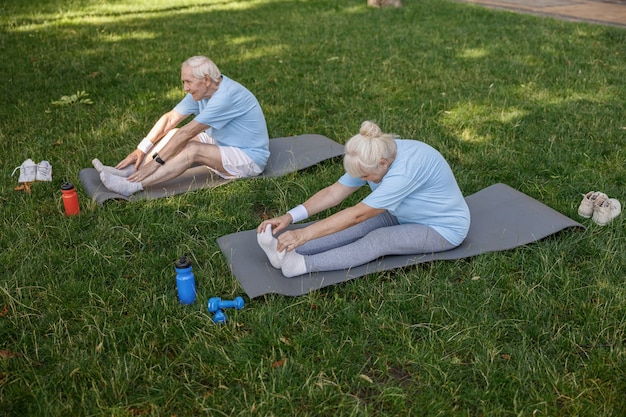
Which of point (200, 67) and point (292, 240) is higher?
point (200, 67)

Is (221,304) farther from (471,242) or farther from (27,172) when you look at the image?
(27,172)

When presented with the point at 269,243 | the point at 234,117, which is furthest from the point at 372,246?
the point at 234,117

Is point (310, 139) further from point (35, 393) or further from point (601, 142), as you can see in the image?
point (35, 393)

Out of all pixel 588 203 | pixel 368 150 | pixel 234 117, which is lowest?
pixel 588 203

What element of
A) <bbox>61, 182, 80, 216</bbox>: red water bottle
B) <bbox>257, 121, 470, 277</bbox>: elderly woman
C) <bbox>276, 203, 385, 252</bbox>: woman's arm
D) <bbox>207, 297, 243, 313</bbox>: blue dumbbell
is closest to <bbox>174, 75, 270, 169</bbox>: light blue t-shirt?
<bbox>61, 182, 80, 216</bbox>: red water bottle

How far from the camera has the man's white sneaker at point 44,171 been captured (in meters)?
5.03

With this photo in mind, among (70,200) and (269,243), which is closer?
(269,243)

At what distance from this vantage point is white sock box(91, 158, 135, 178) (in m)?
4.94

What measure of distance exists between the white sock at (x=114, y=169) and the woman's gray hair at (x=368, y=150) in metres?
2.31

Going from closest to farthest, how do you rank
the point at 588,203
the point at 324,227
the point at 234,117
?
the point at 324,227
the point at 588,203
the point at 234,117

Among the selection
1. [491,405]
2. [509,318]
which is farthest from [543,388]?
[509,318]

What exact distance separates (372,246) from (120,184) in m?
2.09

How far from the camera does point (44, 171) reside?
16.7 ft

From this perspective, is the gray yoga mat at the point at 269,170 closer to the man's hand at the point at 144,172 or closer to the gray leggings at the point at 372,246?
the man's hand at the point at 144,172
